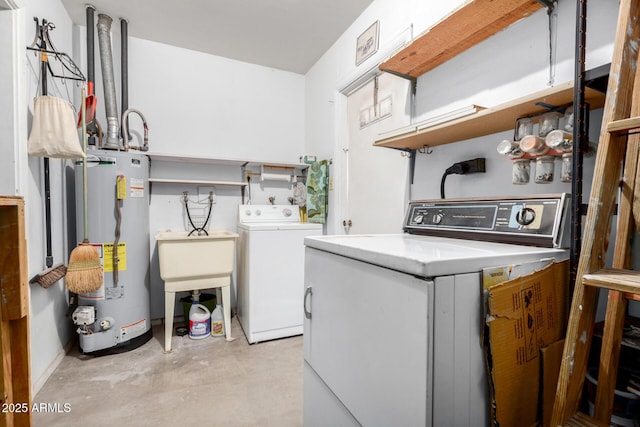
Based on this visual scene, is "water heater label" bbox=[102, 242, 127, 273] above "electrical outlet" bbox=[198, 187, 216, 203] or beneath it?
beneath

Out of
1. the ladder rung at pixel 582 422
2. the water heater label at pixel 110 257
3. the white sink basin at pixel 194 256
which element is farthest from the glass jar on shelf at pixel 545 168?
the water heater label at pixel 110 257

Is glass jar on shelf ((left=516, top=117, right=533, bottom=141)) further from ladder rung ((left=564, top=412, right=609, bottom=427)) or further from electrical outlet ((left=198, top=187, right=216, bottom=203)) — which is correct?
electrical outlet ((left=198, top=187, right=216, bottom=203))

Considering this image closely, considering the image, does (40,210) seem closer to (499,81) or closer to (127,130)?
(127,130)

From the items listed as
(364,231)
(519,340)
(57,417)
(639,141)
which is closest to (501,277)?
(519,340)

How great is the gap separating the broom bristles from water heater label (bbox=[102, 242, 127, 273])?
0.14 meters

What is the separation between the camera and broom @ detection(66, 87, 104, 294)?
6.38ft

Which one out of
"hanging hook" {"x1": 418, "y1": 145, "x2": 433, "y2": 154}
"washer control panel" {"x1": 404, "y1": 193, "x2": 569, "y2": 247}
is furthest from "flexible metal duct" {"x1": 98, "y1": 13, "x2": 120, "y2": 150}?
"washer control panel" {"x1": 404, "y1": 193, "x2": 569, "y2": 247}

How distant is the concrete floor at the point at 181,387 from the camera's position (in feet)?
5.14

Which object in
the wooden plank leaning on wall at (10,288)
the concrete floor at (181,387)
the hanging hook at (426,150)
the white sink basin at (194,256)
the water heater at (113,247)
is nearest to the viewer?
the wooden plank leaning on wall at (10,288)

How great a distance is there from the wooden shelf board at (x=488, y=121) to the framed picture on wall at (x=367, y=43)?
3.24ft

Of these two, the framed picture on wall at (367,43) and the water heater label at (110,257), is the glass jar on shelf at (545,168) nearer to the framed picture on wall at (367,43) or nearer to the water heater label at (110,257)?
the framed picture on wall at (367,43)

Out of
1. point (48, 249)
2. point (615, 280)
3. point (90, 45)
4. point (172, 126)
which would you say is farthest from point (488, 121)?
point (90, 45)

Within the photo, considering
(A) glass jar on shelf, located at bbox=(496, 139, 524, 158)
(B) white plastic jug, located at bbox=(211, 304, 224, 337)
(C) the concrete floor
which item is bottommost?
(C) the concrete floor

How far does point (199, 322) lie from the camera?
2.49 metres
